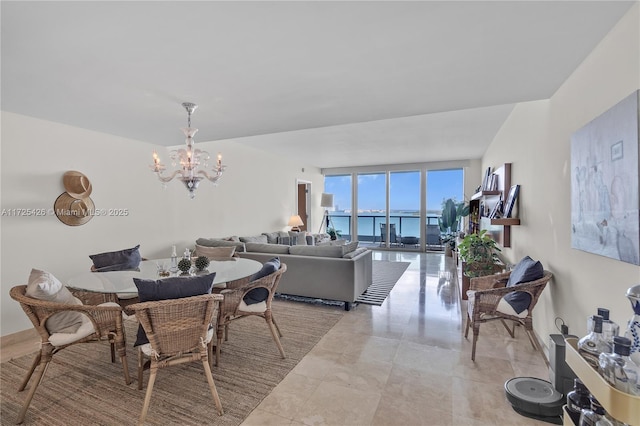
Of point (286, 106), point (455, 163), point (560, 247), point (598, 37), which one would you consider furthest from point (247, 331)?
point (455, 163)

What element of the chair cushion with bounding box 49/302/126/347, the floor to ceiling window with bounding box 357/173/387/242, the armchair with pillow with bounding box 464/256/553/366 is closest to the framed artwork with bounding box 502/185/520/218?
the armchair with pillow with bounding box 464/256/553/366

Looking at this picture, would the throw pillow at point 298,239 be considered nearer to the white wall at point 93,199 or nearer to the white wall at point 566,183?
the white wall at point 93,199

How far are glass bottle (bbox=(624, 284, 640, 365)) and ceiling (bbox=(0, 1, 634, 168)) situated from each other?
1312 mm

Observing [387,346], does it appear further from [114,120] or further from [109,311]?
[114,120]

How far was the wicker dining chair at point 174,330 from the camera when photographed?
1880 mm

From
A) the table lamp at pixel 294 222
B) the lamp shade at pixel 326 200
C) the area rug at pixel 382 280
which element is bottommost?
the area rug at pixel 382 280

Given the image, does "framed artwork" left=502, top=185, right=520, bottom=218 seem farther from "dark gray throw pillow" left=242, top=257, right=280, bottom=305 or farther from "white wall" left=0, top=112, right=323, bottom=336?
"white wall" left=0, top=112, right=323, bottom=336

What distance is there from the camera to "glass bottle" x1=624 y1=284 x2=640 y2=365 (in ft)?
3.58

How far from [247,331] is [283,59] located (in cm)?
269

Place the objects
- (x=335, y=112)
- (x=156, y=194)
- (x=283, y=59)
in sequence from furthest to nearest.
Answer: (x=156, y=194)
(x=335, y=112)
(x=283, y=59)

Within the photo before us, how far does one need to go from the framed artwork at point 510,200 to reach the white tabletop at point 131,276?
301 cm

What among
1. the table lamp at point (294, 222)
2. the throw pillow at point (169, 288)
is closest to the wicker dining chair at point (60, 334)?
the throw pillow at point (169, 288)

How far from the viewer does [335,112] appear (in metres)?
3.06

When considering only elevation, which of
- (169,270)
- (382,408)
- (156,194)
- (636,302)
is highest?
(156,194)
